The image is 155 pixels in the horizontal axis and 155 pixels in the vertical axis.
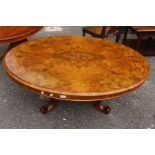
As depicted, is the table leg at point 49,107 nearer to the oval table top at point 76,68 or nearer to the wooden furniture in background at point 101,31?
the oval table top at point 76,68

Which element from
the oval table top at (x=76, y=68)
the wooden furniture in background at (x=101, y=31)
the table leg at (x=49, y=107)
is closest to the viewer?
the oval table top at (x=76, y=68)

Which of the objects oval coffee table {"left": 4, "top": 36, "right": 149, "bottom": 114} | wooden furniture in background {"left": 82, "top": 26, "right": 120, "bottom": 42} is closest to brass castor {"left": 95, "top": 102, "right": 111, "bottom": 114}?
oval coffee table {"left": 4, "top": 36, "right": 149, "bottom": 114}

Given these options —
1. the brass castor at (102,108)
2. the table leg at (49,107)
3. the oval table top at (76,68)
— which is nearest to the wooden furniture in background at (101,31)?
the oval table top at (76,68)

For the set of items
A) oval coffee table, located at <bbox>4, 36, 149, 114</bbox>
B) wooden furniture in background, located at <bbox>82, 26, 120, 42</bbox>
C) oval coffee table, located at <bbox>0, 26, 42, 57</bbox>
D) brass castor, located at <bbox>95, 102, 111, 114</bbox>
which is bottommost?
brass castor, located at <bbox>95, 102, 111, 114</bbox>

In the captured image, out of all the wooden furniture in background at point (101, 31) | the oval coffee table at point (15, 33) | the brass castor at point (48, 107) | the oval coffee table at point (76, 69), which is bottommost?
the brass castor at point (48, 107)

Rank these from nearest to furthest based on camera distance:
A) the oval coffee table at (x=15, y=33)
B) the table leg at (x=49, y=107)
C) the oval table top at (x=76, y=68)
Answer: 1. the oval table top at (x=76, y=68)
2. the table leg at (x=49, y=107)
3. the oval coffee table at (x=15, y=33)

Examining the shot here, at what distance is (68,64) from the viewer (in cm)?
258

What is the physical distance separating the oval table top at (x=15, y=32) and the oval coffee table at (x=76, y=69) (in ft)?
1.77

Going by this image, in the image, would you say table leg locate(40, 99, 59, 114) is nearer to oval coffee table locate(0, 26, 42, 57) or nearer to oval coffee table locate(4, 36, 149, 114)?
oval coffee table locate(4, 36, 149, 114)

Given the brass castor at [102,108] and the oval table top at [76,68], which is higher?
the oval table top at [76,68]

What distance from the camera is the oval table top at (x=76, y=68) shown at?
85.2 inches

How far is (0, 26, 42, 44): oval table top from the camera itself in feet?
11.2

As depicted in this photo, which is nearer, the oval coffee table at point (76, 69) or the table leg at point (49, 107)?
the oval coffee table at point (76, 69)

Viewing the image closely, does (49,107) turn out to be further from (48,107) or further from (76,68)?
(76,68)
